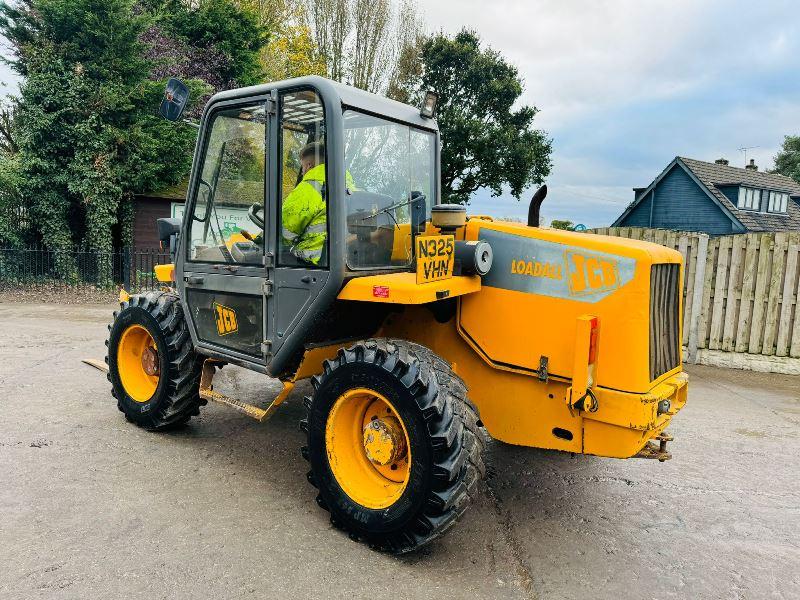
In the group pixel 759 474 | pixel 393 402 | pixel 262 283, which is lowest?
pixel 759 474

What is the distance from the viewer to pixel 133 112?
14.3 metres

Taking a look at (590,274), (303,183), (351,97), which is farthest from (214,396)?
(590,274)

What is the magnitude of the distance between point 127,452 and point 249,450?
2.81 ft

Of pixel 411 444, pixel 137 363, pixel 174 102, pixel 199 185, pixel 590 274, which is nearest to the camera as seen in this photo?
pixel 411 444

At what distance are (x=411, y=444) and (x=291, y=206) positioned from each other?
1585 mm

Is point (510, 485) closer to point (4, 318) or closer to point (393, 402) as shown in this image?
point (393, 402)

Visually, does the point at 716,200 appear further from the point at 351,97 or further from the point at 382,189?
the point at 351,97

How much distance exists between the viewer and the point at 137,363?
16.1 feet

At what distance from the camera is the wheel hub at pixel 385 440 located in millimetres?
3131

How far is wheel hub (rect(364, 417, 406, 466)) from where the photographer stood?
313cm

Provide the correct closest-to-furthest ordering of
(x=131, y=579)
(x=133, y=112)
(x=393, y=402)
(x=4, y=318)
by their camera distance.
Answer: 1. (x=131, y=579)
2. (x=393, y=402)
3. (x=4, y=318)
4. (x=133, y=112)

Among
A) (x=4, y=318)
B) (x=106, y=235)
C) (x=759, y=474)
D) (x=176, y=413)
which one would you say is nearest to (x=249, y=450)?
(x=176, y=413)

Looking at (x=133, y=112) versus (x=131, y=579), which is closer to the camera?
(x=131, y=579)

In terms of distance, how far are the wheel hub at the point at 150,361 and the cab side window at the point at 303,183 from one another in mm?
1752
